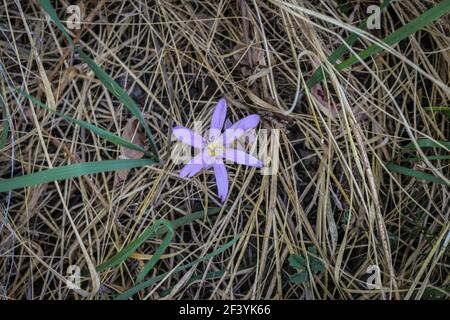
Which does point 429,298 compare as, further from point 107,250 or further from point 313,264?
point 107,250

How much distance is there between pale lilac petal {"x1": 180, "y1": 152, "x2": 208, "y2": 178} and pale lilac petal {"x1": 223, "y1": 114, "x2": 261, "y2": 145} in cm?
7

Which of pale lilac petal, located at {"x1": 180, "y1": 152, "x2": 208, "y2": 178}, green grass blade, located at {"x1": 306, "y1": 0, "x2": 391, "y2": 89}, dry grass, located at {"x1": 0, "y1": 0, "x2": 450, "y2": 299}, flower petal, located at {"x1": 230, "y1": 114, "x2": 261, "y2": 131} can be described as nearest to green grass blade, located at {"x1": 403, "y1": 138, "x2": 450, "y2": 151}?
dry grass, located at {"x1": 0, "y1": 0, "x2": 450, "y2": 299}

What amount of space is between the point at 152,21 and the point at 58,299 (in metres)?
0.83

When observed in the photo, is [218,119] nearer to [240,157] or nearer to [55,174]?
[240,157]

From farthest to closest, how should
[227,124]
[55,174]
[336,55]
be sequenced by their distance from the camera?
[227,124], [336,55], [55,174]

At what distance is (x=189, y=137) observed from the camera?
1217 millimetres

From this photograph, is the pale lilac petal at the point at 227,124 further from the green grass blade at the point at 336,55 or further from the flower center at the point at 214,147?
the green grass blade at the point at 336,55

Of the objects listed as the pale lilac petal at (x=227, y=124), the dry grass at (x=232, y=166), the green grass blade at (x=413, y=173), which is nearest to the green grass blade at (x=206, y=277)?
the dry grass at (x=232, y=166)

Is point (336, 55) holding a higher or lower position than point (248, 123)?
higher

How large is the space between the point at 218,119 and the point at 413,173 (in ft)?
1.74

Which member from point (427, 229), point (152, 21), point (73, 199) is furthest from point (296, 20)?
point (73, 199)

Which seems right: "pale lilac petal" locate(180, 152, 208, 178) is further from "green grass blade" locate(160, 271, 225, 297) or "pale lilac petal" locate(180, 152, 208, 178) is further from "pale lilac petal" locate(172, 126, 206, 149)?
"green grass blade" locate(160, 271, 225, 297)

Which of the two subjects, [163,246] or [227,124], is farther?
[227,124]

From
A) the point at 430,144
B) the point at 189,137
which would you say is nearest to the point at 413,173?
the point at 430,144
